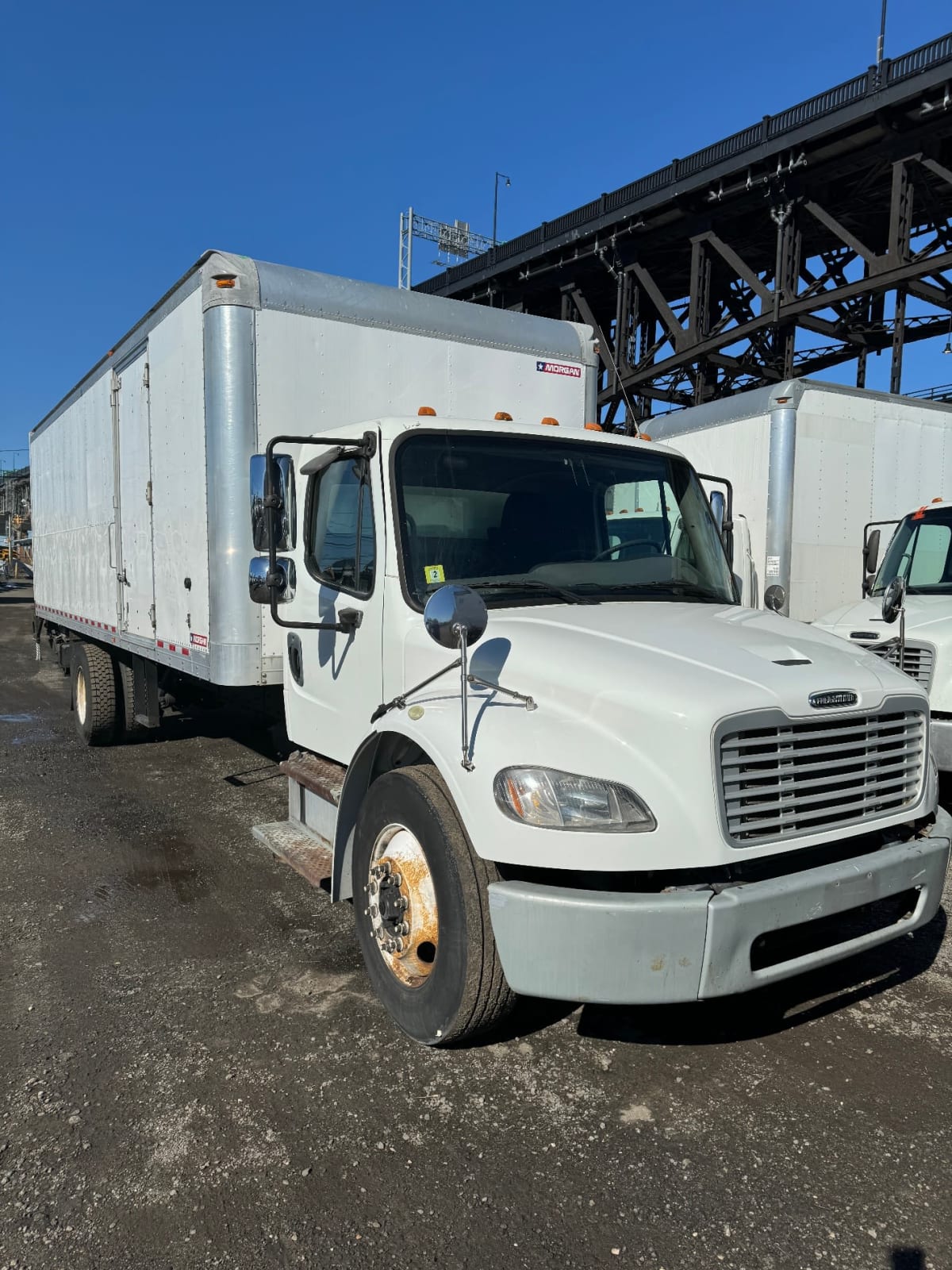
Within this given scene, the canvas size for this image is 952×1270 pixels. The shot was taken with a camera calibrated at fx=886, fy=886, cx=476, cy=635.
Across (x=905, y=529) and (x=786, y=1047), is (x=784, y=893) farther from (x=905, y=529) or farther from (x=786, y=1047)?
(x=905, y=529)

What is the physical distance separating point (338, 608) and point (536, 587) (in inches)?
39.2

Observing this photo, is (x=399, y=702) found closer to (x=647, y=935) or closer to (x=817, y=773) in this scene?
(x=647, y=935)

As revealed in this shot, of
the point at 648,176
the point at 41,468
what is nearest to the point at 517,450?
the point at 41,468

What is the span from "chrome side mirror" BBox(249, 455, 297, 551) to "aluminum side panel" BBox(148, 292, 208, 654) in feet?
3.80

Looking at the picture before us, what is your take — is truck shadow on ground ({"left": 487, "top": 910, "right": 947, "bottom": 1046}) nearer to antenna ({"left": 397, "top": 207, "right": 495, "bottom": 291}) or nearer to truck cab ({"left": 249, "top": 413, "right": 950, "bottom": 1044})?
truck cab ({"left": 249, "top": 413, "right": 950, "bottom": 1044})

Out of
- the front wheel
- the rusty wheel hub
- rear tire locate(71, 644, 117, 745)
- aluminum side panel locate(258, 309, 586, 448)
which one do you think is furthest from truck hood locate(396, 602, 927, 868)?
rear tire locate(71, 644, 117, 745)

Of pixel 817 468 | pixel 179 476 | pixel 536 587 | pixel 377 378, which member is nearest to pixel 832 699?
pixel 536 587

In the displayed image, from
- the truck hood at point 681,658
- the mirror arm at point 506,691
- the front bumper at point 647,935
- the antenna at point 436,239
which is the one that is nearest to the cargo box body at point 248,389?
the truck hood at point 681,658

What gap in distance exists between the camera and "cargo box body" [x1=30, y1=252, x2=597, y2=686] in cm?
513

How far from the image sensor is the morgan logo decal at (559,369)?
19.9 feet

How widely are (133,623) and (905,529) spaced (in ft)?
20.9

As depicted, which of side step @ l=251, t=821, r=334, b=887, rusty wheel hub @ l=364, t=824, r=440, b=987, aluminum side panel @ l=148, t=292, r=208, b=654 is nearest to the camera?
rusty wheel hub @ l=364, t=824, r=440, b=987

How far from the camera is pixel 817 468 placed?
832 cm

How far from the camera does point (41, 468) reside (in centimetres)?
1145
